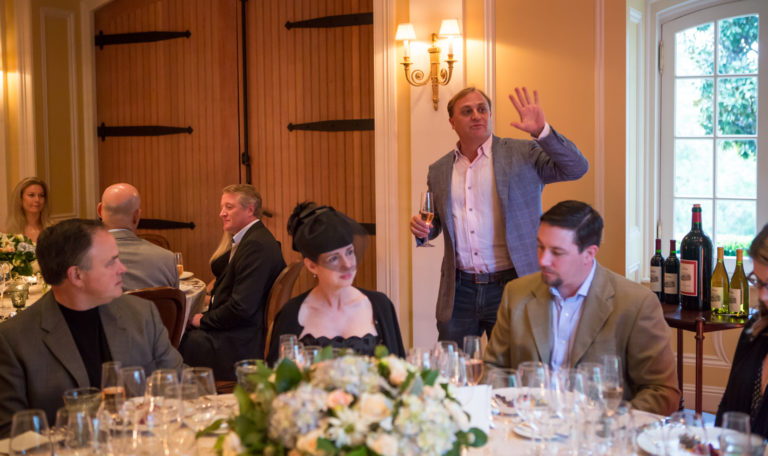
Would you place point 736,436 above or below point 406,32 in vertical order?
below

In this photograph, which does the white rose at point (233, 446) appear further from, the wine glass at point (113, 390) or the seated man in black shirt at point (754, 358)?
the seated man in black shirt at point (754, 358)

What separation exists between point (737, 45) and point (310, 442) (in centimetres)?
417

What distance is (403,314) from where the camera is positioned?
17.5ft

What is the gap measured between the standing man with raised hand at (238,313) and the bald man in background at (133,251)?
11.0 inches

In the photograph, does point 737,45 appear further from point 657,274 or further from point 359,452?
point 359,452

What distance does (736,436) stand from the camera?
1653 mm

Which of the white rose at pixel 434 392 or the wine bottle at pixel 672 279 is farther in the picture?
the wine bottle at pixel 672 279

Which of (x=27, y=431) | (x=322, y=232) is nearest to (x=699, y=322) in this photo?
(x=322, y=232)

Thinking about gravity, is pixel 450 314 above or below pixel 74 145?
below

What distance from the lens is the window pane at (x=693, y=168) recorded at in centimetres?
497

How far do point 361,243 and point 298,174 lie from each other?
3.22 m

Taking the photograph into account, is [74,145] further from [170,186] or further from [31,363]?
[31,363]

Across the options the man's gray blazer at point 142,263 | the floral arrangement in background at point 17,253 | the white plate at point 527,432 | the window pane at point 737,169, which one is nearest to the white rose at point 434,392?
the white plate at point 527,432

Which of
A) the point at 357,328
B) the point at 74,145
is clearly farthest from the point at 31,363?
the point at 74,145
